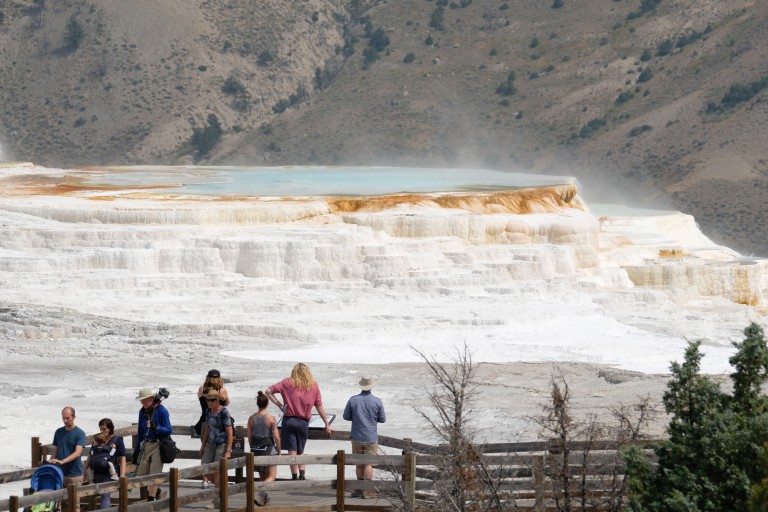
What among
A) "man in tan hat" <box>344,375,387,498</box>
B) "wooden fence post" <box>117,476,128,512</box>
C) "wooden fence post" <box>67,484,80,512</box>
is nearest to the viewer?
"wooden fence post" <box>67,484,80,512</box>

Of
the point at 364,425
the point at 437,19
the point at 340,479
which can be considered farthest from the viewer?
the point at 437,19

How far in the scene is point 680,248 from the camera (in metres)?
27.5

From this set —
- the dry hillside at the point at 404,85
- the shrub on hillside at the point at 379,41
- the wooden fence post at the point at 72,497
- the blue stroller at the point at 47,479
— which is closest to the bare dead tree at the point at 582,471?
the wooden fence post at the point at 72,497

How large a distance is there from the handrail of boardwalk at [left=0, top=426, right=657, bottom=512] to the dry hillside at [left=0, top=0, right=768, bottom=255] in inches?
1785

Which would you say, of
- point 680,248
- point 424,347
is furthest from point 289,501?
point 680,248

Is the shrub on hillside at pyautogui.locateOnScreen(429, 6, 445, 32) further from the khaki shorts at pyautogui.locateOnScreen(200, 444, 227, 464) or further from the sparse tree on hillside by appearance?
the khaki shorts at pyautogui.locateOnScreen(200, 444, 227, 464)

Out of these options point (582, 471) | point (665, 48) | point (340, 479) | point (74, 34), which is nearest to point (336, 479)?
point (340, 479)

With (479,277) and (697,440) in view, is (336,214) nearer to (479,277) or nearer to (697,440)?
(479,277)

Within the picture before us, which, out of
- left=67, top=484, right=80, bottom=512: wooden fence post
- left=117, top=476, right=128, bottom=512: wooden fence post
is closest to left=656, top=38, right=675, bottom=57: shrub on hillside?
left=117, top=476, right=128, bottom=512: wooden fence post

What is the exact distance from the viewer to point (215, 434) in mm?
9703

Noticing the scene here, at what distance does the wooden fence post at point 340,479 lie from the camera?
935 cm

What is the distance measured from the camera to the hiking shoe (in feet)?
31.3

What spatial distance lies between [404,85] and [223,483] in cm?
5590

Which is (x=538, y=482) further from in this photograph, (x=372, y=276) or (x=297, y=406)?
(x=372, y=276)
